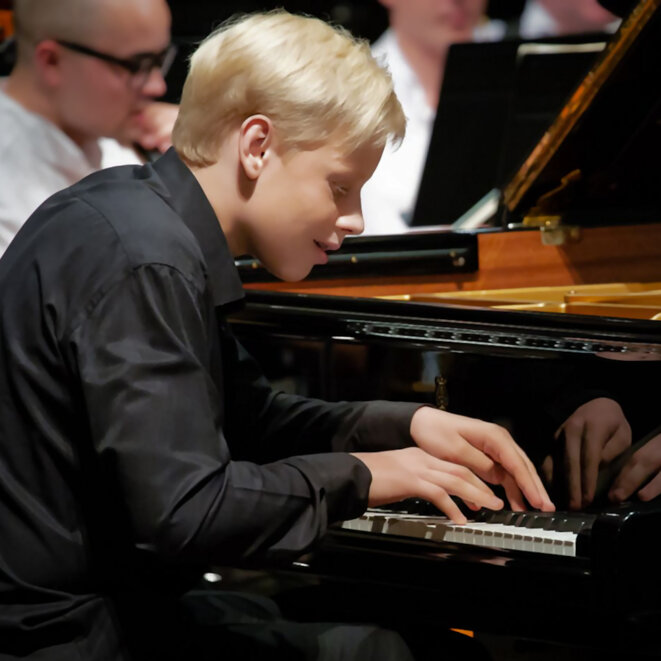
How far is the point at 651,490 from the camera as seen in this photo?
5.71 ft

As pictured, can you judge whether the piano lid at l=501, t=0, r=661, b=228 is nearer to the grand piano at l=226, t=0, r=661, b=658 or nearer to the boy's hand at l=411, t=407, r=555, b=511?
the grand piano at l=226, t=0, r=661, b=658

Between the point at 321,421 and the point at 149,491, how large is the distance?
68cm

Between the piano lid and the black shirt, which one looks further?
the piano lid

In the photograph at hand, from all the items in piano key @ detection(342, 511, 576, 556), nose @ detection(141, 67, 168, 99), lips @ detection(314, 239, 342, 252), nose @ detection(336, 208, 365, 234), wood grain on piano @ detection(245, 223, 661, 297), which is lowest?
piano key @ detection(342, 511, 576, 556)

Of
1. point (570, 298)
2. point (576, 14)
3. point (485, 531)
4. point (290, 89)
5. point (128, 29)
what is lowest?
point (485, 531)

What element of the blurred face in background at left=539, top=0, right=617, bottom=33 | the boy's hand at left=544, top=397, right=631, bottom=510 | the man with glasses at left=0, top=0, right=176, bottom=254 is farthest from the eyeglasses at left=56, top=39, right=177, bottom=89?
the boy's hand at left=544, top=397, right=631, bottom=510

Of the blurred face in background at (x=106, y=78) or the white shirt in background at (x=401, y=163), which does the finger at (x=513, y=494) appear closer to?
Result: the blurred face in background at (x=106, y=78)

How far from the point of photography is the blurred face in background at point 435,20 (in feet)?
16.9

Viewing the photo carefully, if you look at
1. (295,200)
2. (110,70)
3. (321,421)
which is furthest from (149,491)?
(110,70)

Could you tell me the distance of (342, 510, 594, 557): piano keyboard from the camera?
67.4 inches

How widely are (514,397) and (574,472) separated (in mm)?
176

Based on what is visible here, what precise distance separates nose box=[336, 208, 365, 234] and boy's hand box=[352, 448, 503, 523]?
1.15ft

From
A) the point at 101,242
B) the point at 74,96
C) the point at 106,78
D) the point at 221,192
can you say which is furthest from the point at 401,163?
the point at 101,242

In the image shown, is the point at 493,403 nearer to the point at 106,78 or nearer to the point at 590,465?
the point at 590,465
